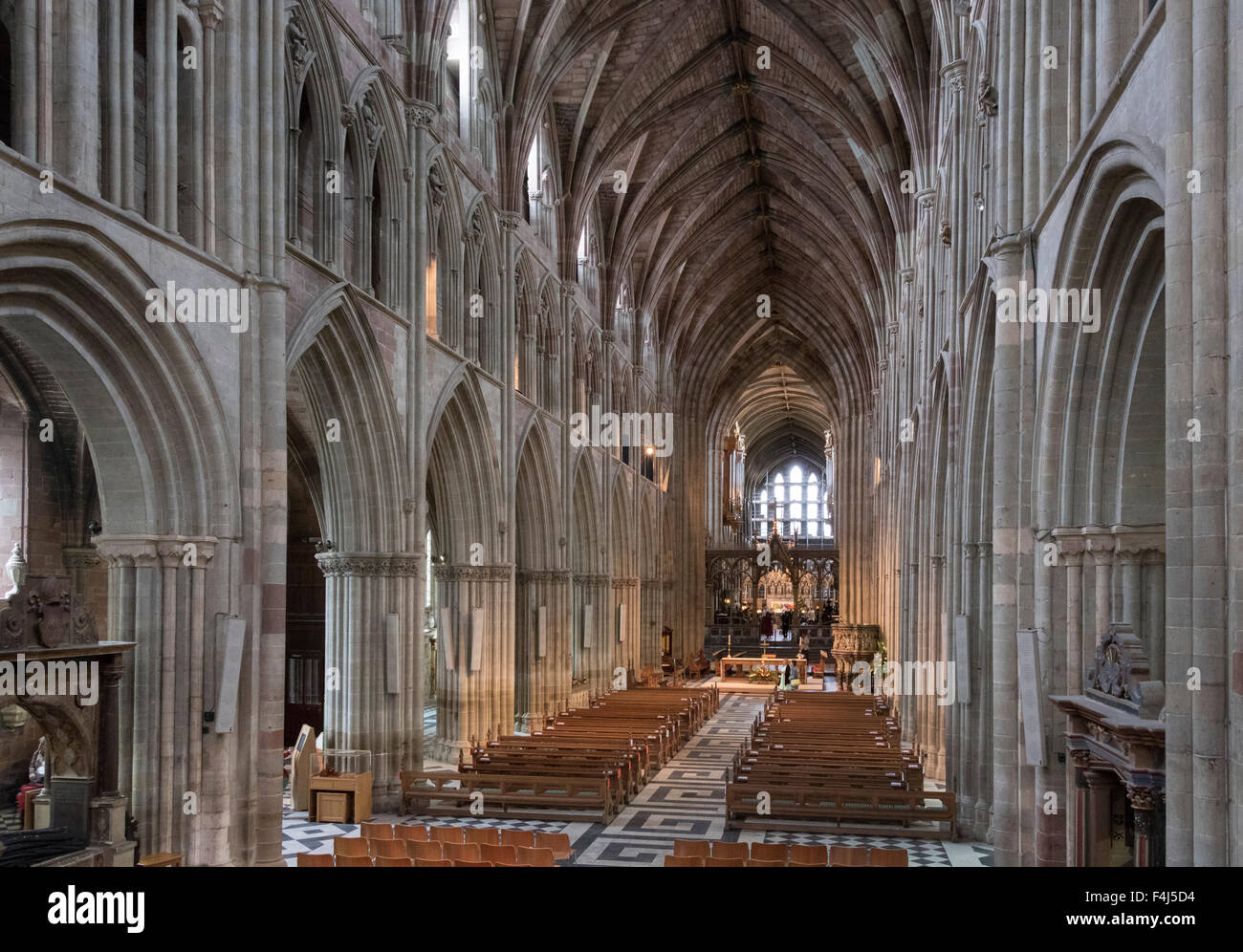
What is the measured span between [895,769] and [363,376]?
11.2 metres

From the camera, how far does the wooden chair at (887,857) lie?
10428 millimetres

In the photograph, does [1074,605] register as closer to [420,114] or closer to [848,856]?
[848,856]

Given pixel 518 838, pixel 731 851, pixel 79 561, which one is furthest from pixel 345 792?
pixel 731 851

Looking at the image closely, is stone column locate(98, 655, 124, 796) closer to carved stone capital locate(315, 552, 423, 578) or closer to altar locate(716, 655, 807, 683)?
carved stone capital locate(315, 552, 423, 578)

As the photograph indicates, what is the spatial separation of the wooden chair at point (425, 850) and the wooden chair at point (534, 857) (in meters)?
0.80

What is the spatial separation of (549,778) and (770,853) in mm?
7129

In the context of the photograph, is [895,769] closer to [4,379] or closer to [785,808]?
[785,808]

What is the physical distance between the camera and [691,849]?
11.7 meters

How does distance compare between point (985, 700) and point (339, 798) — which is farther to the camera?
point (339, 798)

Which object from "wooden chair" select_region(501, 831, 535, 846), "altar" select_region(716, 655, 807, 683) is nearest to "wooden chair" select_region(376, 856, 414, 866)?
"wooden chair" select_region(501, 831, 535, 846)

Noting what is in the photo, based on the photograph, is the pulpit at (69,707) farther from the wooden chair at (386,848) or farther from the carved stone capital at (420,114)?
the carved stone capital at (420,114)

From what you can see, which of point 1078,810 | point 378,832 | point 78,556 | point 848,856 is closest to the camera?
point 1078,810

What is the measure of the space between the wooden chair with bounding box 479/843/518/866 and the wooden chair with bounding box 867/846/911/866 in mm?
3571

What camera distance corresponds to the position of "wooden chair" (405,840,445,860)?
10844 mm
